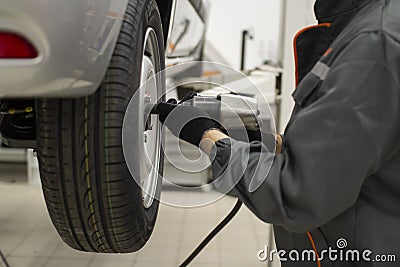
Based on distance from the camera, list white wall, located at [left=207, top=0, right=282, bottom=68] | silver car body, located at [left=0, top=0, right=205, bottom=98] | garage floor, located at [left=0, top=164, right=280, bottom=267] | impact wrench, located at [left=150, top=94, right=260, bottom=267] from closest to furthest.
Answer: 1. silver car body, located at [left=0, top=0, right=205, bottom=98]
2. impact wrench, located at [left=150, top=94, right=260, bottom=267]
3. garage floor, located at [left=0, top=164, right=280, bottom=267]
4. white wall, located at [left=207, top=0, right=282, bottom=68]

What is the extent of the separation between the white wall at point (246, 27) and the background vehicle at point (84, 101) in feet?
14.5

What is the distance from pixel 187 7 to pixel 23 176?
8.00 feet

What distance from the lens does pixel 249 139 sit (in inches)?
46.5

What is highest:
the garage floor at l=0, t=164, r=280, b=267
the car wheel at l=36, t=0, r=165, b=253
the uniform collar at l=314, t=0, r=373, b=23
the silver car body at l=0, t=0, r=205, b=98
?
the uniform collar at l=314, t=0, r=373, b=23

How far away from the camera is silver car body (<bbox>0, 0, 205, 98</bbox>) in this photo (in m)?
0.78

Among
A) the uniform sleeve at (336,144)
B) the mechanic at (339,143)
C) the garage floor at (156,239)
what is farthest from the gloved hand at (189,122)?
the garage floor at (156,239)

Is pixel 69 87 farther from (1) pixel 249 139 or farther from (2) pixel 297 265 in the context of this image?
(2) pixel 297 265

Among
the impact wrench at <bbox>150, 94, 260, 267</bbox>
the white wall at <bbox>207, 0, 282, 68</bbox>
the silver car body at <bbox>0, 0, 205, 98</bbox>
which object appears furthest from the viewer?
the white wall at <bbox>207, 0, 282, 68</bbox>

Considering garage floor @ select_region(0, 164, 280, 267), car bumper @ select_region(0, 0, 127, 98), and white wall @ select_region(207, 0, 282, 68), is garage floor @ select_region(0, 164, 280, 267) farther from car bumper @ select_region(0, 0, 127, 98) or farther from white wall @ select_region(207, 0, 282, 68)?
white wall @ select_region(207, 0, 282, 68)

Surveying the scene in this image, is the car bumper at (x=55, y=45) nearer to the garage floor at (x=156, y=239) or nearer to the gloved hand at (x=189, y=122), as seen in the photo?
the gloved hand at (x=189, y=122)

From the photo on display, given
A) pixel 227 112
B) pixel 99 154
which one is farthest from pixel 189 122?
pixel 99 154

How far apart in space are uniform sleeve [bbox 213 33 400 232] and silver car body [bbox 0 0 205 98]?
1.19 feet

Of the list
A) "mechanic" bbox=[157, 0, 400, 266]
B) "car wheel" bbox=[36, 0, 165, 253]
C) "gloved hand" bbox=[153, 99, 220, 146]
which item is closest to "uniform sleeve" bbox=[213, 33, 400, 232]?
"mechanic" bbox=[157, 0, 400, 266]

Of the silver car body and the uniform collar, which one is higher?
the uniform collar
